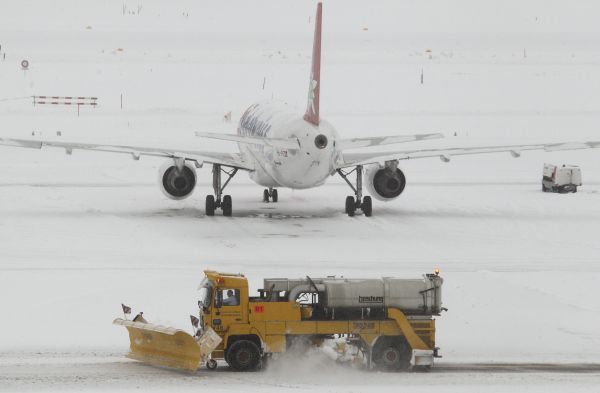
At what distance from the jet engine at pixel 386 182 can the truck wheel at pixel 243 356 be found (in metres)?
23.4

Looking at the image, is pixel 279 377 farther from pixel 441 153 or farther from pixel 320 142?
pixel 441 153

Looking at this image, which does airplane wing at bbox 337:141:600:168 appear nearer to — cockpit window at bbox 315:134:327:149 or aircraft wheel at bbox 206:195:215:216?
cockpit window at bbox 315:134:327:149

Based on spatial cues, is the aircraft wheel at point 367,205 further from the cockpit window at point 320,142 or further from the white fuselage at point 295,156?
the cockpit window at point 320,142

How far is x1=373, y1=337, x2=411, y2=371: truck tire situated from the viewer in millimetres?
26344

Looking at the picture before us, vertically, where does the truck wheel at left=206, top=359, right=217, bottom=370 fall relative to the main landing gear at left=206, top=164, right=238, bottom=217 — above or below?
below

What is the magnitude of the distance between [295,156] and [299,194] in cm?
1148

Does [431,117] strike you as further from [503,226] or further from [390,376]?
[390,376]

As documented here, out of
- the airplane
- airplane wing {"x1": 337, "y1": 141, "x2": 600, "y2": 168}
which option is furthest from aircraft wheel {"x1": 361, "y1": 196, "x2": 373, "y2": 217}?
airplane wing {"x1": 337, "y1": 141, "x2": 600, "y2": 168}

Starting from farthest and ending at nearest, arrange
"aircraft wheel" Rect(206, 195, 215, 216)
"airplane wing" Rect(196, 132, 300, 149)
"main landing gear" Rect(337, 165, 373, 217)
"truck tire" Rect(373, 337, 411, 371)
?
"main landing gear" Rect(337, 165, 373, 217)
"aircraft wheel" Rect(206, 195, 215, 216)
"airplane wing" Rect(196, 132, 300, 149)
"truck tire" Rect(373, 337, 411, 371)

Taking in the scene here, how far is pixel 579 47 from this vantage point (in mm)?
113188

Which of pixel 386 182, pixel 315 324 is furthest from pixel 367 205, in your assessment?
pixel 315 324

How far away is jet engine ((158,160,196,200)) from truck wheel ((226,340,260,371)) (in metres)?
22.3

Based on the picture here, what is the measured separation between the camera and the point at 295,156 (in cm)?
4506

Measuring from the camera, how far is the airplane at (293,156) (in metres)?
44.8
